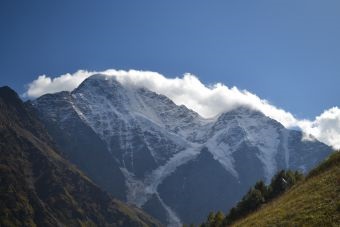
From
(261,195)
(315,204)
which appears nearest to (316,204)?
(315,204)

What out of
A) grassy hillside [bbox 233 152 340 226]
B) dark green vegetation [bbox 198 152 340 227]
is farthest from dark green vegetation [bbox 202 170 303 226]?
grassy hillside [bbox 233 152 340 226]

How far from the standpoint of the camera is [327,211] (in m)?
40.0

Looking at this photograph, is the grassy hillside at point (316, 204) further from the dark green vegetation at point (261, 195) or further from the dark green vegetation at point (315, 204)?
the dark green vegetation at point (261, 195)

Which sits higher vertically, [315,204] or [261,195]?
[261,195]

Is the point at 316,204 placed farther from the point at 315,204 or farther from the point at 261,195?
the point at 261,195

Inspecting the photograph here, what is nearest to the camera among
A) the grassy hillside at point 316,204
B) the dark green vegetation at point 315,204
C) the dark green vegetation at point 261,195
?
the grassy hillside at point 316,204

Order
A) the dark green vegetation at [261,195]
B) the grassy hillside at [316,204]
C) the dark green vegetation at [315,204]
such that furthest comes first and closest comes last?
the dark green vegetation at [261,195] → the dark green vegetation at [315,204] → the grassy hillside at [316,204]

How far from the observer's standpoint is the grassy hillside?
39.3 metres

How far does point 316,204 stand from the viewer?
43656mm

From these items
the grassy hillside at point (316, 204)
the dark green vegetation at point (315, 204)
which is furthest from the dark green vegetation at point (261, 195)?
the grassy hillside at point (316, 204)

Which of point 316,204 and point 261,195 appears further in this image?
point 261,195

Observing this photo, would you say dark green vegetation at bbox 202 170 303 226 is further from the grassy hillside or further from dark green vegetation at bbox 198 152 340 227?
the grassy hillside

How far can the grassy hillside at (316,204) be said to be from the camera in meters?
39.3

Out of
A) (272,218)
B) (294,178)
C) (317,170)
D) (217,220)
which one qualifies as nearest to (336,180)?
(272,218)
